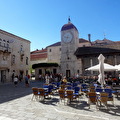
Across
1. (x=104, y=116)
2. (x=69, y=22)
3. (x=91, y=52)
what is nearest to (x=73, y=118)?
(x=104, y=116)

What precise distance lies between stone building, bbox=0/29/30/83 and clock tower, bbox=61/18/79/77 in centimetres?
984

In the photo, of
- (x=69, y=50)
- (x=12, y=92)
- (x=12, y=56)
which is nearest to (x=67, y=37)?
(x=69, y=50)

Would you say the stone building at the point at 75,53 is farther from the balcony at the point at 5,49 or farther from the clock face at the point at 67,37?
the balcony at the point at 5,49

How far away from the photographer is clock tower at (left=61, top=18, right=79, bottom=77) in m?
30.6

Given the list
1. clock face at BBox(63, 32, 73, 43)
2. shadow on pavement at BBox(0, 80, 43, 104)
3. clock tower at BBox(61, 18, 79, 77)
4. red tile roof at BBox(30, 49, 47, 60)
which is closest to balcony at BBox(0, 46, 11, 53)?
shadow on pavement at BBox(0, 80, 43, 104)

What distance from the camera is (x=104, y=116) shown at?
534 cm

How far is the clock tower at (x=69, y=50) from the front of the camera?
30.6 metres

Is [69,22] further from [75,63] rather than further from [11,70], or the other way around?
[11,70]

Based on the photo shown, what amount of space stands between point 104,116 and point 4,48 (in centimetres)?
2422

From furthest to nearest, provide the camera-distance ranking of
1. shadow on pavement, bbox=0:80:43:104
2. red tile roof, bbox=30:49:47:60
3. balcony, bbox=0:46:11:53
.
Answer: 1. red tile roof, bbox=30:49:47:60
2. balcony, bbox=0:46:11:53
3. shadow on pavement, bbox=0:80:43:104

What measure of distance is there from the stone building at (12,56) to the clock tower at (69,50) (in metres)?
9.84

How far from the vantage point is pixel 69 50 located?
31219 mm

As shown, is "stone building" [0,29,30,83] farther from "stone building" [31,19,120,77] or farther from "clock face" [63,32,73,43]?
"clock face" [63,32,73,43]

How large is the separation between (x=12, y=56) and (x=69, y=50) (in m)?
13.8
